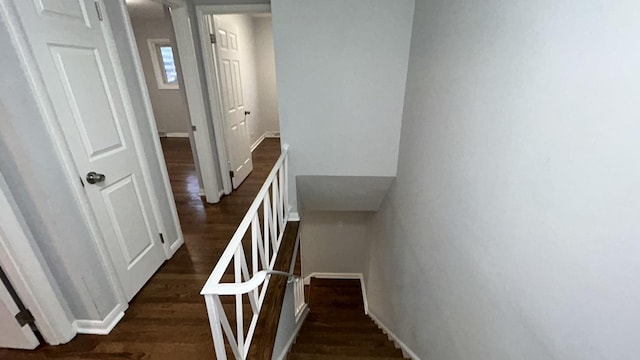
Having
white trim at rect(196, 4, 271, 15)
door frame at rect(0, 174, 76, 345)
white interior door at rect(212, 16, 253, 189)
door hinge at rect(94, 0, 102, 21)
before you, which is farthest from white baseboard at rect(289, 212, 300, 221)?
white trim at rect(196, 4, 271, 15)

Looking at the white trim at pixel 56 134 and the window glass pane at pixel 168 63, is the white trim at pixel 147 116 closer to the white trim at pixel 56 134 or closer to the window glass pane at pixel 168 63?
the white trim at pixel 56 134

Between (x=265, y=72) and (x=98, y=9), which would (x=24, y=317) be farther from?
(x=265, y=72)

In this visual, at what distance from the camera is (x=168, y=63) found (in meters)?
5.66

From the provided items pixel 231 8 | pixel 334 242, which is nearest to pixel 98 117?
pixel 231 8

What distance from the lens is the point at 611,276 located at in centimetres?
57

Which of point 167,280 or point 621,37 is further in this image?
point 167,280

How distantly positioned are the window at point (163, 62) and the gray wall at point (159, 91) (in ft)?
0.23

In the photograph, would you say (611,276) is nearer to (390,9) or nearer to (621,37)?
(621,37)

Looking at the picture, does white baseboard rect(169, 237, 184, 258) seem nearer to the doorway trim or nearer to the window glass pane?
the doorway trim

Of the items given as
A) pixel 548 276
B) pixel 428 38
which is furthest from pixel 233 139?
pixel 548 276

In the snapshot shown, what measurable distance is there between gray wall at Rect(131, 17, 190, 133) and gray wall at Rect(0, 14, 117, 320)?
422 cm

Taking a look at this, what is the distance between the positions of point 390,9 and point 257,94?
418 centimetres

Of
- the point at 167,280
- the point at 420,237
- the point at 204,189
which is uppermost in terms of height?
the point at 420,237

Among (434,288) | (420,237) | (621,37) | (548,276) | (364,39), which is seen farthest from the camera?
(364,39)
